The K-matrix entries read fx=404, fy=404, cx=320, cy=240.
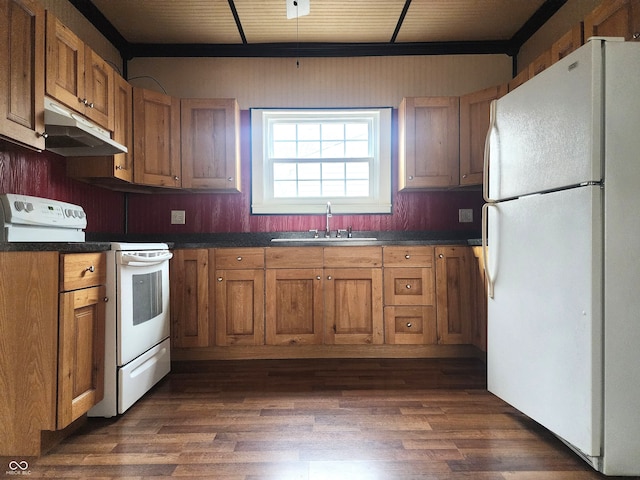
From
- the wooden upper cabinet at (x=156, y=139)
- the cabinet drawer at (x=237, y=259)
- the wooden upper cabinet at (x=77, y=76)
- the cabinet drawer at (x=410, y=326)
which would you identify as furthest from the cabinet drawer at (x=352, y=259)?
the wooden upper cabinet at (x=77, y=76)

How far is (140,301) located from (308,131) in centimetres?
208

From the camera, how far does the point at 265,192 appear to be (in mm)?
3551

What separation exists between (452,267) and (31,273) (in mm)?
2533

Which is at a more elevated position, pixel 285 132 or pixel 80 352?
pixel 285 132

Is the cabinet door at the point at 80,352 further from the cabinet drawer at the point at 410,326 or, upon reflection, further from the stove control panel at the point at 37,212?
the cabinet drawer at the point at 410,326

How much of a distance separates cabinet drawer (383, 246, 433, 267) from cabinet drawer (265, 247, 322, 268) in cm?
51

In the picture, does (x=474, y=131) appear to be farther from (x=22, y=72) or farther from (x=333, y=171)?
(x=22, y=72)

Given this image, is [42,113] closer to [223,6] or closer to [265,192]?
[223,6]

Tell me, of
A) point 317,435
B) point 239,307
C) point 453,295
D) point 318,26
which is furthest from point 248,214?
point 317,435

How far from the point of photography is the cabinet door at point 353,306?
9.70 feet

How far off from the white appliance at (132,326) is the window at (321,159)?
1291 millimetres

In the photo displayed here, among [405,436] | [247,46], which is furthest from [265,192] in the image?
[405,436]

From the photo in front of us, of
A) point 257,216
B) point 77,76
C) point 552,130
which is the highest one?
point 77,76

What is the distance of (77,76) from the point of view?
232 centimetres
